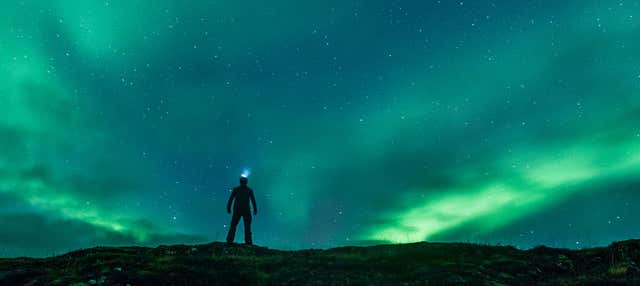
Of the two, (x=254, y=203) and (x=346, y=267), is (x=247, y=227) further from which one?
(x=346, y=267)

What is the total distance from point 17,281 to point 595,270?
2039cm

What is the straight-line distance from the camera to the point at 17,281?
52.5ft

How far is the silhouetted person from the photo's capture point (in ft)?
82.3

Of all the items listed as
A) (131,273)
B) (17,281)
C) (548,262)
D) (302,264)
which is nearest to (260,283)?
(302,264)

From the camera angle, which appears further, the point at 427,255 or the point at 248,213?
the point at 248,213

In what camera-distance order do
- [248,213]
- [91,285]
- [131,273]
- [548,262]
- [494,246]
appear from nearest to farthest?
1. [91,285]
2. [131,273]
3. [548,262]
4. [494,246]
5. [248,213]

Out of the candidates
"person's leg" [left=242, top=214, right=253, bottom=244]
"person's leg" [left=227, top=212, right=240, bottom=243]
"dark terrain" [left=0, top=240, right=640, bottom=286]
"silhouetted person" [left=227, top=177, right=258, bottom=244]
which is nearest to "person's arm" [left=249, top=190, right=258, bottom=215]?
"silhouetted person" [left=227, top=177, right=258, bottom=244]

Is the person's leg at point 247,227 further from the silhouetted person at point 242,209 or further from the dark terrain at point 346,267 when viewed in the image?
the dark terrain at point 346,267

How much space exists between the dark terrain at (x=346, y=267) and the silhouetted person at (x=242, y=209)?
12.5 feet

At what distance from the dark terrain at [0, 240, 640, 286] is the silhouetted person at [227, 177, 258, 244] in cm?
382

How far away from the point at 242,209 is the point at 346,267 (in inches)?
375

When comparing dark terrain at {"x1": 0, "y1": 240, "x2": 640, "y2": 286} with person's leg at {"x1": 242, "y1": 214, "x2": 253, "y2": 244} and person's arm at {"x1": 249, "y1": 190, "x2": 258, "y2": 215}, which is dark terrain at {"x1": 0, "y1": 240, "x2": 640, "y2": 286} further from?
person's arm at {"x1": 249, "y1": 190, "x2": 258, "y2": 215}

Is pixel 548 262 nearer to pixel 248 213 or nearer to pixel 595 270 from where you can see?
pixel 595 270

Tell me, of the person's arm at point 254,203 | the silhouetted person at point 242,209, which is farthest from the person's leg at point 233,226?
the person's arm at point 254,203
